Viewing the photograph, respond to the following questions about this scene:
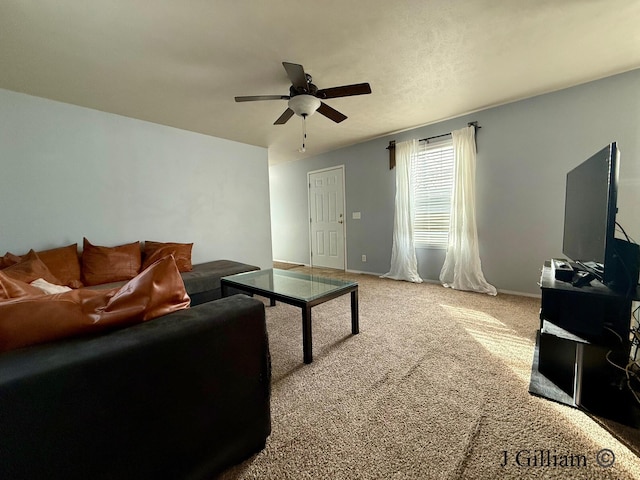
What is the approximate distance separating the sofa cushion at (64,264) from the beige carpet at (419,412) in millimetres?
1980

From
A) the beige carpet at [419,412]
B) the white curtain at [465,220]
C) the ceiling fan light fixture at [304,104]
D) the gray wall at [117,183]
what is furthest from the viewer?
the white curtain at [465,220]

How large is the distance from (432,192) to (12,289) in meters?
3.98

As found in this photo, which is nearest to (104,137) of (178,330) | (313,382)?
(178,330)

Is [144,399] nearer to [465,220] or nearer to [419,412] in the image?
[419,412]

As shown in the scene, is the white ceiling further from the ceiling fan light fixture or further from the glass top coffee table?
the glass top coffee table

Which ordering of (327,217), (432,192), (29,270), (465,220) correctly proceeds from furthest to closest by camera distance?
(327,217), (432,192), (465,220), (29,270)

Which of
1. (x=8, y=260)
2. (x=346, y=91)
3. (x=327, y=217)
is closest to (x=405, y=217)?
(x=327, y=217)

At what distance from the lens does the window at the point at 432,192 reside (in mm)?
3592

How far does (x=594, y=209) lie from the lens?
5.24ft

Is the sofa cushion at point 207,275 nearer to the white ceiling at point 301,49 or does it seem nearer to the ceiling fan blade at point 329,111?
the white ceiling at point 301,49

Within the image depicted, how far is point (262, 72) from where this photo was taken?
2.23m

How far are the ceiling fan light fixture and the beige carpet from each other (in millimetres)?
1925

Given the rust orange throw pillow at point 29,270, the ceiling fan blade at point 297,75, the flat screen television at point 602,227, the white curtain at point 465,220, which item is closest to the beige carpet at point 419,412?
the flat screen television at point 602,227

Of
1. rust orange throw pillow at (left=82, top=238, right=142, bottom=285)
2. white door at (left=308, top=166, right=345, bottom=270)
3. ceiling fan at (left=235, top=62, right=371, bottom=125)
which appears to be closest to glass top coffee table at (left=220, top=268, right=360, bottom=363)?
rust orange throw pillow at (left=82, top=238, right=142, bottom=285)
